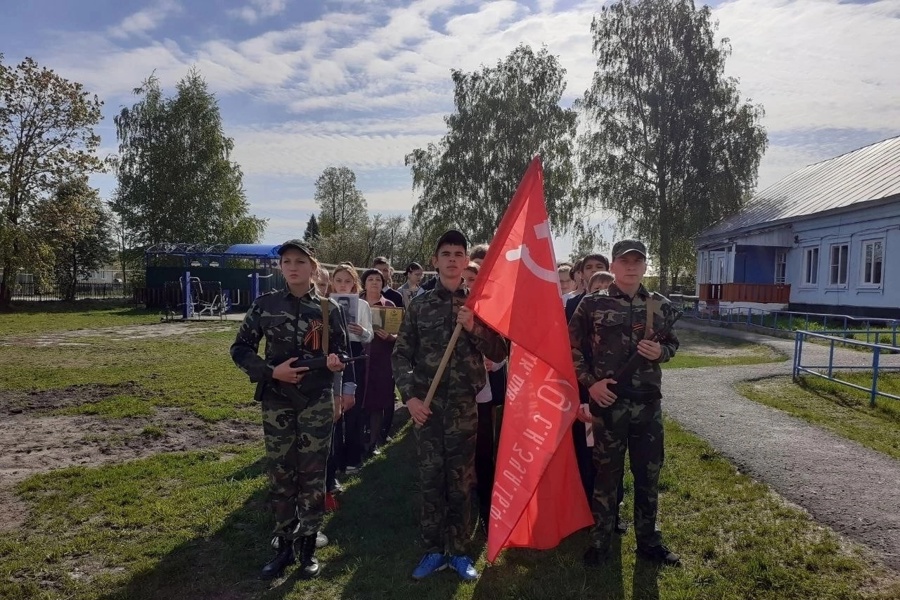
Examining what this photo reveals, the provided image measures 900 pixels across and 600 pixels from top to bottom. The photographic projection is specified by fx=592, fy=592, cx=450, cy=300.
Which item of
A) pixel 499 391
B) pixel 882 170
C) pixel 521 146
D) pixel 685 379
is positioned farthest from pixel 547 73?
pixel 499 391

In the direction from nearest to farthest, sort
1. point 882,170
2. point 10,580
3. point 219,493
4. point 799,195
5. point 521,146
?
point 10,580 → point 219,493 → point 882,170 → point 799,195 → point 521,146

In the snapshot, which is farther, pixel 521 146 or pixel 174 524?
pixel 521 146

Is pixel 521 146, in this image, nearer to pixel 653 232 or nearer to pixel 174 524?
pixel 653 232

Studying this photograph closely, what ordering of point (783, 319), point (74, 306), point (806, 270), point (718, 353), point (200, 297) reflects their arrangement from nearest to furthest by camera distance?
point (718, 353) → point (783, 319) → point (806, 270) → point (200, 297) → point (74, 306)

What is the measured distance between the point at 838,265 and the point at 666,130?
12102 millimetres

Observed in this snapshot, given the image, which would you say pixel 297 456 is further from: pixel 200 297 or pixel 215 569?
pixel 200 297

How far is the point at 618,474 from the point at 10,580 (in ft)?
13.3

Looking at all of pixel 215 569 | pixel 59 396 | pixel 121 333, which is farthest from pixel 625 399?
pixel 121 333

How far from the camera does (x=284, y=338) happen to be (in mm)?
3904

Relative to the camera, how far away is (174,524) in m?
4.73

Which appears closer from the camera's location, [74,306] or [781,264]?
[781,264]

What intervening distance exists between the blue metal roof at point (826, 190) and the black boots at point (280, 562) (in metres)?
22.8

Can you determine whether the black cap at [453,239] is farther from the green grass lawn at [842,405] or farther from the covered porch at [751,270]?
the covered porch at [751,270]

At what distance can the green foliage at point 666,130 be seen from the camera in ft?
103
